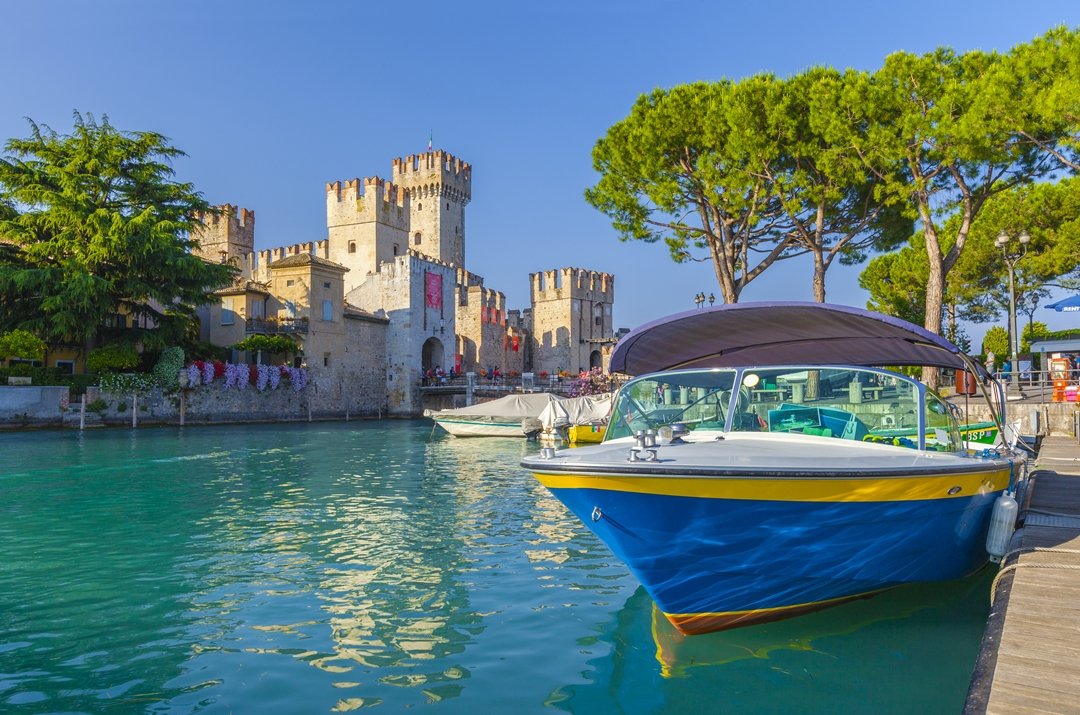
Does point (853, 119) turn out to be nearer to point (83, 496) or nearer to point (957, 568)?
point (957, 568)

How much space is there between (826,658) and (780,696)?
0.72 m

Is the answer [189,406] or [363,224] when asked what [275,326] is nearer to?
[189,406]

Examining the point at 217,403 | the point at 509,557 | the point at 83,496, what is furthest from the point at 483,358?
the point at 509,557

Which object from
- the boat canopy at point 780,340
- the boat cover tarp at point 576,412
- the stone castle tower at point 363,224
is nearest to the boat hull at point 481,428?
the boat cover tarp at point 576,412

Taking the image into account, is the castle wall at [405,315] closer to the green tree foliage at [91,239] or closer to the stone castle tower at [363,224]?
the stone castle tower at [363,224]

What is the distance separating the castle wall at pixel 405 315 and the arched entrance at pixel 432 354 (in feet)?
1.40

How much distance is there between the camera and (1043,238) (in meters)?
28.7

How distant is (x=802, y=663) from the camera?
4.52 m

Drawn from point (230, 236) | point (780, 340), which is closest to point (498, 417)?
point (780, 340)

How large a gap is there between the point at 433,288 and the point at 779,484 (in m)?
47.0

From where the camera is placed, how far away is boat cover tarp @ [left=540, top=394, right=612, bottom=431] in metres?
25.1

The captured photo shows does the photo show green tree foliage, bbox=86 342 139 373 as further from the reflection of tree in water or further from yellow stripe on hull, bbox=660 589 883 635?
yellow stripe on hull, bbox=660 589 883 635

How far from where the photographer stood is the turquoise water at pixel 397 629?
4102 millimetres

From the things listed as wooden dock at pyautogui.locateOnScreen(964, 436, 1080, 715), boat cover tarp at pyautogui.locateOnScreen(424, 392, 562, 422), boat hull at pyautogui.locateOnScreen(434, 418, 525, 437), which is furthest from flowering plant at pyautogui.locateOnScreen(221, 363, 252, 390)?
wooden dock at pyautogui.locateOnScreen(964, 436, 1080, 715)
